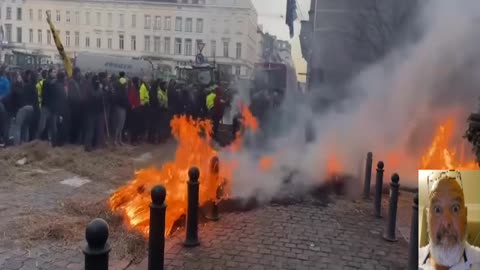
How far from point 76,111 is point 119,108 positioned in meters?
1.30

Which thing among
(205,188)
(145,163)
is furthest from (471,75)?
(145,163)

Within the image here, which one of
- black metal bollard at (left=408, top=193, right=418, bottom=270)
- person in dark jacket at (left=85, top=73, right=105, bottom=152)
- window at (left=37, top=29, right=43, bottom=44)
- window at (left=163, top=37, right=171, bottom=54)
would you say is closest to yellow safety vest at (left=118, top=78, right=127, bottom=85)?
person in dark jacket at (left=85, top=73, right=105, bottom=152)

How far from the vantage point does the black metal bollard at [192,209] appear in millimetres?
4793

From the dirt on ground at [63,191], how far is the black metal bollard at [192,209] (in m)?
0.45

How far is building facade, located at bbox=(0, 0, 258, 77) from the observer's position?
Answer: 1512 cm

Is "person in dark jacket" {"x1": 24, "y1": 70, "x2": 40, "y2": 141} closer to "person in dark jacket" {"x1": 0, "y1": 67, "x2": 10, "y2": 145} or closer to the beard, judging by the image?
"person in dark jacket" {"x1": 0, "y1": 67, "x2": 10, "y2": 145}

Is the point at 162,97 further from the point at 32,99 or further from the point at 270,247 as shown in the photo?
the point at 270,247

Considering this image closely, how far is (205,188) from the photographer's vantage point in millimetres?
5891

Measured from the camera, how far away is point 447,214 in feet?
6.81

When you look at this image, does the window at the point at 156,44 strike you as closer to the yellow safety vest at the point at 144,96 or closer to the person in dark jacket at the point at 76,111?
the yellow safety vest at the point at 144,96

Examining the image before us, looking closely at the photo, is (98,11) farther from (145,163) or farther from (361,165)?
(361,165)

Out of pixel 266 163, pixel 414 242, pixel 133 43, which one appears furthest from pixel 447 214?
pixel 133 43

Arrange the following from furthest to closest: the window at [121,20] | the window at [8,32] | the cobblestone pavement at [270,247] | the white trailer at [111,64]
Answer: the white trailer at [111,64], the window at [121,20], the window at [8,32], the cobblestone pavement at [270,247]

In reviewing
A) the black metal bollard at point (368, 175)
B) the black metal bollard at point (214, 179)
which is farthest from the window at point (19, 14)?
the black metal bollard at point (368, 175)
